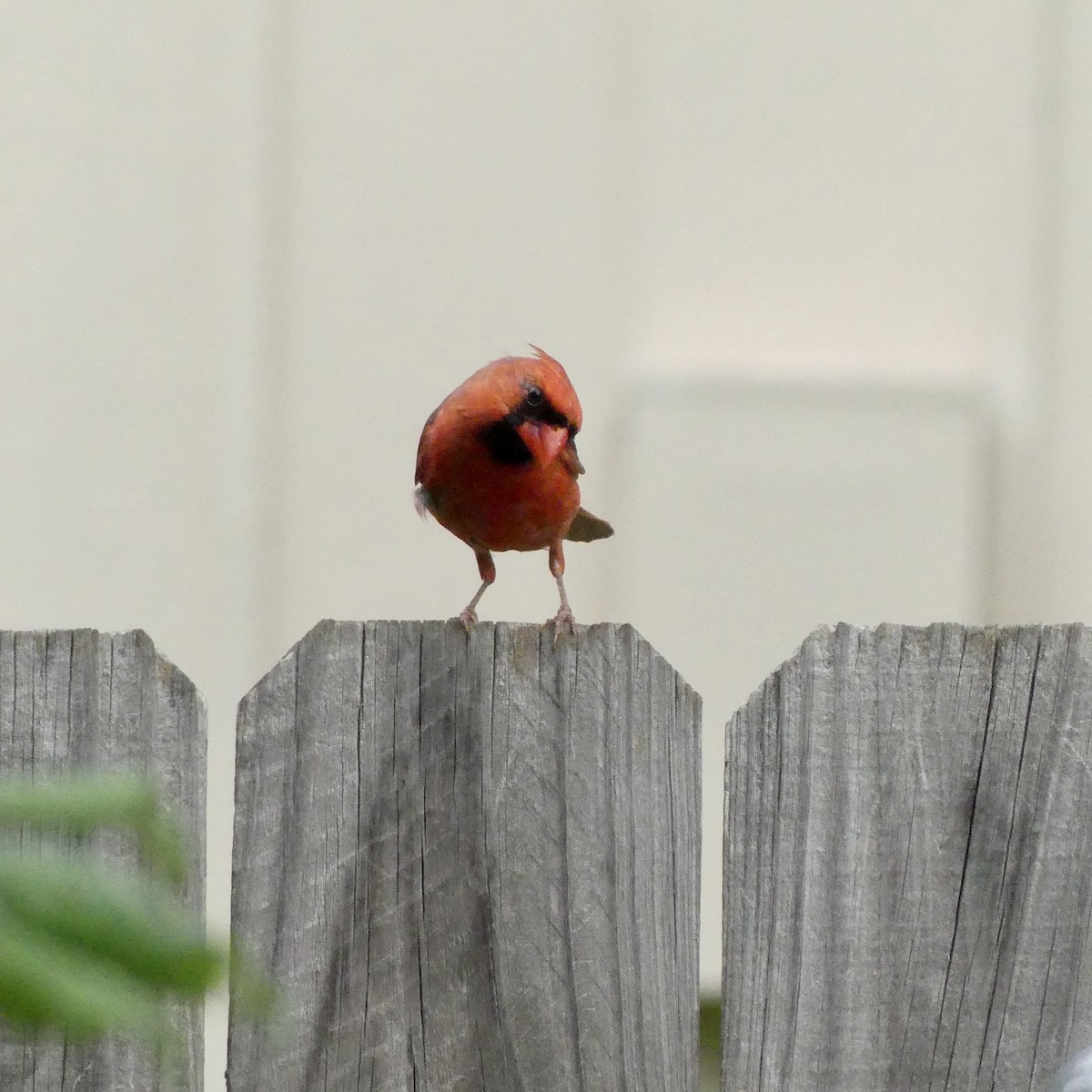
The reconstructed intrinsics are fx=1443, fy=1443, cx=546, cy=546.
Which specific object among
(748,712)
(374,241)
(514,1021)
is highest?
(374,241)

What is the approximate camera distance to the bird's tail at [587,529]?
7.61 ft

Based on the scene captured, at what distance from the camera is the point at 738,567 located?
9.07 feet

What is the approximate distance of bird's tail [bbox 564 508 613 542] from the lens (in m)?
2.32

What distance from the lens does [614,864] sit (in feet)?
3.82

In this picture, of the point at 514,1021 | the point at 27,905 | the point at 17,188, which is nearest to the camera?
the point at 27,905

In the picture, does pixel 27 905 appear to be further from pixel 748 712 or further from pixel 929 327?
pixel 929 327

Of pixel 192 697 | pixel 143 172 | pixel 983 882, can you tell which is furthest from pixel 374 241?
pixel 983 882

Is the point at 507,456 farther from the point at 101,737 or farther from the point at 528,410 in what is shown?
the point at 101,737

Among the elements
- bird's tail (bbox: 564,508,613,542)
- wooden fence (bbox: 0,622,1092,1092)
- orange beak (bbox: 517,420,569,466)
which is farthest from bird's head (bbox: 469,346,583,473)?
wooden fence (bbox: 0,622,1092,1092)

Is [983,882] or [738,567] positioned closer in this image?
[983,882]

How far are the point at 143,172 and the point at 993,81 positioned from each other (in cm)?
160

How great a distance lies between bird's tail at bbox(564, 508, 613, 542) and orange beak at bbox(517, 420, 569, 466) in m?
0.42

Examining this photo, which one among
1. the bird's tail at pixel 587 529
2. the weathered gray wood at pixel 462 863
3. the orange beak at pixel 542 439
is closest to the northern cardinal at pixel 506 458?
the orange beak at pixel 542 439

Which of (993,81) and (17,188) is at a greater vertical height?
(993,81)
